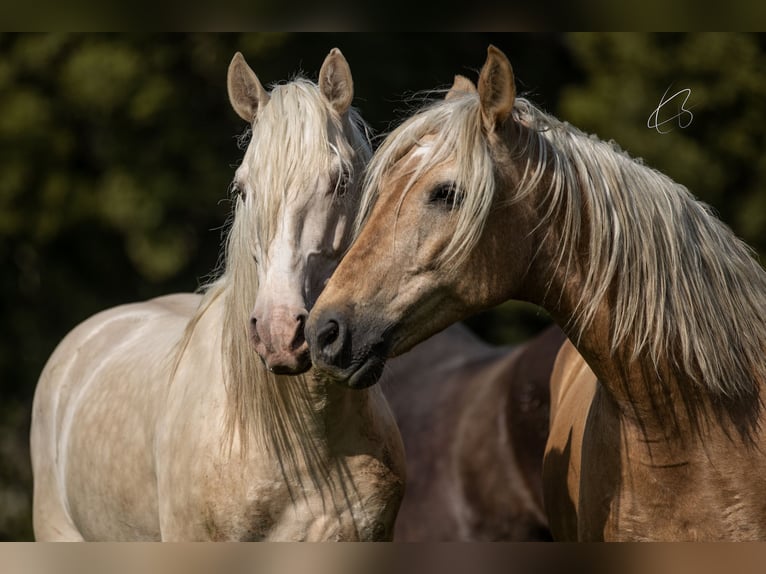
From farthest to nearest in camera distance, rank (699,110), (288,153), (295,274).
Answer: (699,110)
(288,153)
(295,274)

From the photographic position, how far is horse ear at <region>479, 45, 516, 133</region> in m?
2.61

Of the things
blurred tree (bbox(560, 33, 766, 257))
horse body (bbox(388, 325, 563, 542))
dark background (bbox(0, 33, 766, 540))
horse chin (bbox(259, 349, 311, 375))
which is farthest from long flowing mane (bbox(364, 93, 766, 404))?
dark background (bbox(0, 33, 766, 540))

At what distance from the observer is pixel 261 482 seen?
3148mm

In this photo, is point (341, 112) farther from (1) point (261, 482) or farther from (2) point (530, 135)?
(1) point (261, 482)

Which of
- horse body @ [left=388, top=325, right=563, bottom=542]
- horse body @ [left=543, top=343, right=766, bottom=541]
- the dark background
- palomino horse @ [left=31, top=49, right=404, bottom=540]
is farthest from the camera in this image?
the dark background

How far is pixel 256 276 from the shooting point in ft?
10.3

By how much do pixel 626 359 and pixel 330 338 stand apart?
2.52ft

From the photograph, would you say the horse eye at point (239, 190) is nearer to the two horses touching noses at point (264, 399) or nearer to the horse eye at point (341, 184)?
the two horses touching noses at point (264, 399)

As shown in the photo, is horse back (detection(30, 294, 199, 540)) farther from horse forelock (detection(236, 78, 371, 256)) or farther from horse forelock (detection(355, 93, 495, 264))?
horse forelock (detection(355, 93, 495, 264))

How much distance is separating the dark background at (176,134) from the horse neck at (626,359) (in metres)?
5.67

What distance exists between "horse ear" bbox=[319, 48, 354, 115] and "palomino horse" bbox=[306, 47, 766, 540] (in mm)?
489

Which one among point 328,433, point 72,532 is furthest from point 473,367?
point 328,433

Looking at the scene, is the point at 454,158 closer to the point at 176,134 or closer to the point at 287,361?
the point at 287,361

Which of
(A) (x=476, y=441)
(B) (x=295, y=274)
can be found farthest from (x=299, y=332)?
(A) (x=476, y=441)
